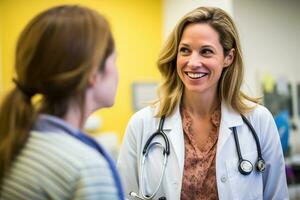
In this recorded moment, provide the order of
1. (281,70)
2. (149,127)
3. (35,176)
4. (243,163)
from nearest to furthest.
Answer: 1. (35,176)
2. (243,163)
3. (149,127)
4. (281,70)

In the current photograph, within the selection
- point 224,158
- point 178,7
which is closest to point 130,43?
point 178,7

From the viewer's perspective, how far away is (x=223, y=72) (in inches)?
56.1

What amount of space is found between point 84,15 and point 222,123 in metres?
0.80

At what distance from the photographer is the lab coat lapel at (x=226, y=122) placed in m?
1.30

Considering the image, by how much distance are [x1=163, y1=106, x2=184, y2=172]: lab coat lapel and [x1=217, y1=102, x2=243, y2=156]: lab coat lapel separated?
138mm

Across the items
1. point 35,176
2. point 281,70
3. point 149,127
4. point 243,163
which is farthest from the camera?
point 281,70

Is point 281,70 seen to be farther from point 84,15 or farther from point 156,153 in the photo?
point 84,15

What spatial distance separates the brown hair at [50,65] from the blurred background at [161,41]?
1.62m

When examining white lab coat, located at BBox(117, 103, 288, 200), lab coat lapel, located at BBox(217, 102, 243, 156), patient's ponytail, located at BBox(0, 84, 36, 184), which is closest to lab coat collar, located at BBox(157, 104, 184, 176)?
white lab coat, located at BBox(117, 103, 288, 200)

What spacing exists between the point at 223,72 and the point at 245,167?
1.29 feet

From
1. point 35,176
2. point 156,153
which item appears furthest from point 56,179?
point 156,153

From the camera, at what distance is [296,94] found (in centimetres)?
276

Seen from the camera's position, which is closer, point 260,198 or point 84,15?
point 84,15

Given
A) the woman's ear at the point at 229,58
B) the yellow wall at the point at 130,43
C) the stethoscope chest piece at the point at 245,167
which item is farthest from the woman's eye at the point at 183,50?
the yellow wall at the point at 130,43
